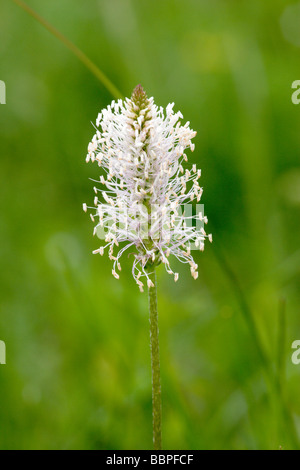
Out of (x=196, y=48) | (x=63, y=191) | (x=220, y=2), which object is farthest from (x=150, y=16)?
(x=63, y=191)

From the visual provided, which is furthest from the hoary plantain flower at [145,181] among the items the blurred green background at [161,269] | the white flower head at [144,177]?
the blurred green background at [161,269]

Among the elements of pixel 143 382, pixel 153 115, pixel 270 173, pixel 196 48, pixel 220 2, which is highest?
pixel 220 2

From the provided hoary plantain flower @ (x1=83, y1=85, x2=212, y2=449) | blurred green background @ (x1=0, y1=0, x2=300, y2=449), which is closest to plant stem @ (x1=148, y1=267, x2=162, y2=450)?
hoary plantain flower @ (x1=83, y1=85, x2=212, y2=449)

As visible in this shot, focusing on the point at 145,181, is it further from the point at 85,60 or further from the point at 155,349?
the point at 85,60

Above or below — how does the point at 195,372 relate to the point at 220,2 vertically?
below

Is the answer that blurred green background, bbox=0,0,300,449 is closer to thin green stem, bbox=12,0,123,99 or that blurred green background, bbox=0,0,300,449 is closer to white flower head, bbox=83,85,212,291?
white flower head, bbox=83,85,212,291

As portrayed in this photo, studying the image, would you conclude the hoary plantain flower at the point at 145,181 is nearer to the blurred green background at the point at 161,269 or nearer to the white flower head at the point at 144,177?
the white flower head at the point at 144,177

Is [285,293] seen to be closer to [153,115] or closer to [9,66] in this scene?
[153,115]

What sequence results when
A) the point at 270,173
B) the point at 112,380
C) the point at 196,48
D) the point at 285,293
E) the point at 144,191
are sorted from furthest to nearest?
the point at 196,48 < the point at 270,173 < the point at 285,293 < the point at 112,380 < the point at 144,191
